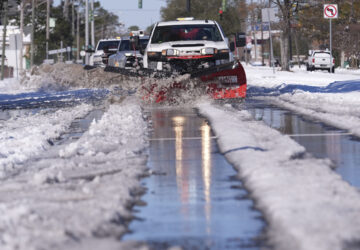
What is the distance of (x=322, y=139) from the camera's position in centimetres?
1014

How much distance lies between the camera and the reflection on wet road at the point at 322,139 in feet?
25.0

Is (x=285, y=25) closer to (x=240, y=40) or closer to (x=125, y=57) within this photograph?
(x=125, y=57)

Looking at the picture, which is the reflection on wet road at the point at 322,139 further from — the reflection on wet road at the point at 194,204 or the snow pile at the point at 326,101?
the reflection on wet road at the point at 194,204

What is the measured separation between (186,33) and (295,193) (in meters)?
14.1

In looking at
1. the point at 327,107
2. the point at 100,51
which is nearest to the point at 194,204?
the point at 327,107

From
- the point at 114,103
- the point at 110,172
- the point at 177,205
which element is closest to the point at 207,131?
the point at 110,172

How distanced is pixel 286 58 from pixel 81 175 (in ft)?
128

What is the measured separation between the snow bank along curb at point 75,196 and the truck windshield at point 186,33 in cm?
964

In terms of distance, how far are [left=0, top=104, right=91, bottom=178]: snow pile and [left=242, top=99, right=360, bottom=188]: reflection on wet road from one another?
3033 millimetres

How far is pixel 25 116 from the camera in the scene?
16188mm

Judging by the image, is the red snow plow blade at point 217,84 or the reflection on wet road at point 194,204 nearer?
the reflection on wet road at point 194,204

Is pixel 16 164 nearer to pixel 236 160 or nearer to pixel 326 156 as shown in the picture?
pixel 236 160

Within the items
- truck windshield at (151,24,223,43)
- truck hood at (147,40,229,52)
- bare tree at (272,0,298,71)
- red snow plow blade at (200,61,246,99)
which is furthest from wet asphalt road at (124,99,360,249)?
bare tree at (272,0,298,71)

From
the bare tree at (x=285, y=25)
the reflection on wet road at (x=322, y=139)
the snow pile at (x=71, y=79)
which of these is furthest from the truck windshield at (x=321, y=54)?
the reflection on wet road at (x=322, y=139)
